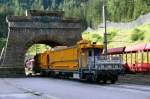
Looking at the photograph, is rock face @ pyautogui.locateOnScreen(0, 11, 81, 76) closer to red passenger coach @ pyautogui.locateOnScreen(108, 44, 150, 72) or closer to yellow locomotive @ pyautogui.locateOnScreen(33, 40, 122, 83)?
red passenger coach @ pyautogui.locateOnScreen(108, 44, 150, 72)

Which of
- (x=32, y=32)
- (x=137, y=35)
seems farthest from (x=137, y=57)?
(x=137, y=35)

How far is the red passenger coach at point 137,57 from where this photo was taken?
42.5m

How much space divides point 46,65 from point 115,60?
18.7m

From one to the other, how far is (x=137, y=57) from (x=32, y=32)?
15.7 metres

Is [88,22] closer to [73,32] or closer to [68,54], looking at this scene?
[73,32]

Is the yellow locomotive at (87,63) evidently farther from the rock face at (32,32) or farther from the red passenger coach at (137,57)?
the rock face at (32,32)

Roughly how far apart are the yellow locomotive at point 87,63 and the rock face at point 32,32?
10.9 metres

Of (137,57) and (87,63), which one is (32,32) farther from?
(87,63)

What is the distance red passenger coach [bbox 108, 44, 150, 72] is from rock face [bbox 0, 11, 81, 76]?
9599mm

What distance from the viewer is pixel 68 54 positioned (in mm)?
42719

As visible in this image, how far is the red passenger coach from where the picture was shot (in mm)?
42500

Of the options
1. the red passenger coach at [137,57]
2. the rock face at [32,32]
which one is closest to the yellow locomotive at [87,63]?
the red passenger coach at [137,57]

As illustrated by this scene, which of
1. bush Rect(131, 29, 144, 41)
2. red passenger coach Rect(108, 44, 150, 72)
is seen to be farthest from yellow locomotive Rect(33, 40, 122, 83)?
bush Rect(131, 29, 144, 41)

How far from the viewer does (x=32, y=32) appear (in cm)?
5731
